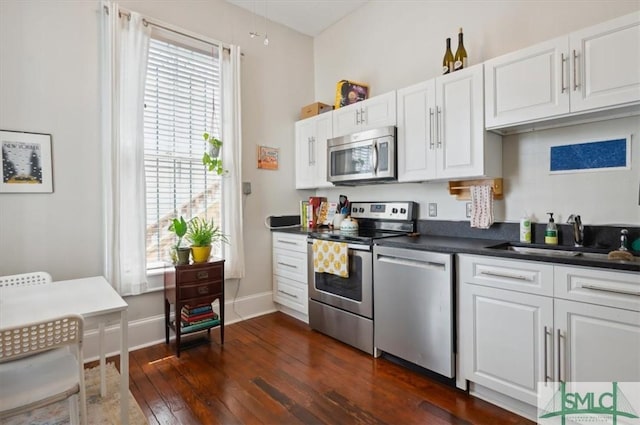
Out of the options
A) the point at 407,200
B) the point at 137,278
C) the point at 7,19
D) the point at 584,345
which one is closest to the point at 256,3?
the point at 7,19

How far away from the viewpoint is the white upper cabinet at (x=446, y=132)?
2.21m

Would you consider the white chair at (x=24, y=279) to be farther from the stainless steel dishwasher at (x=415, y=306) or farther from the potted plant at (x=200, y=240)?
the stainless steel dishwasher at (x=415, y=306)

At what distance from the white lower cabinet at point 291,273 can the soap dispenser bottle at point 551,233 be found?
195 cm

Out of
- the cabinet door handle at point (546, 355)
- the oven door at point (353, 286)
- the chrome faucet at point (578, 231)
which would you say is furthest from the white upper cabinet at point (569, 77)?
the oven door at point (353, 286)

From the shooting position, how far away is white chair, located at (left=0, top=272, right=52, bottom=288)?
1944 mm

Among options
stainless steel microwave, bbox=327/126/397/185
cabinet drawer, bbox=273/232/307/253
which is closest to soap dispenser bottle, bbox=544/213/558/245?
stainless steel microwave, bbox=327/126/397/185

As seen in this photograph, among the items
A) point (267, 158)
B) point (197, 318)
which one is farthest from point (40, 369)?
point (267, 158)

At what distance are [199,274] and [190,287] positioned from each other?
12 cm

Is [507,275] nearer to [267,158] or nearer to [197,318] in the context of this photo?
[197,318]

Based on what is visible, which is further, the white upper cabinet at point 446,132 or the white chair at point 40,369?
the white upper cabinet at point 446,132

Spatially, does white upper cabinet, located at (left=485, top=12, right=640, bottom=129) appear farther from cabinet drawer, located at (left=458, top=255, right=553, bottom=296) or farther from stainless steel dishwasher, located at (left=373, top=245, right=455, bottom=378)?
stainless steel dishwasher, located at (left=373, top=245, right=455, bottom=378)

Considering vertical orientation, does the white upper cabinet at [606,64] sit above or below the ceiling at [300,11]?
below

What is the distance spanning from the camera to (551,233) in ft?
6.86

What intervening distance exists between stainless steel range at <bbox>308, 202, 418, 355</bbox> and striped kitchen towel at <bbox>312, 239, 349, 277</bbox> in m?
0.04
